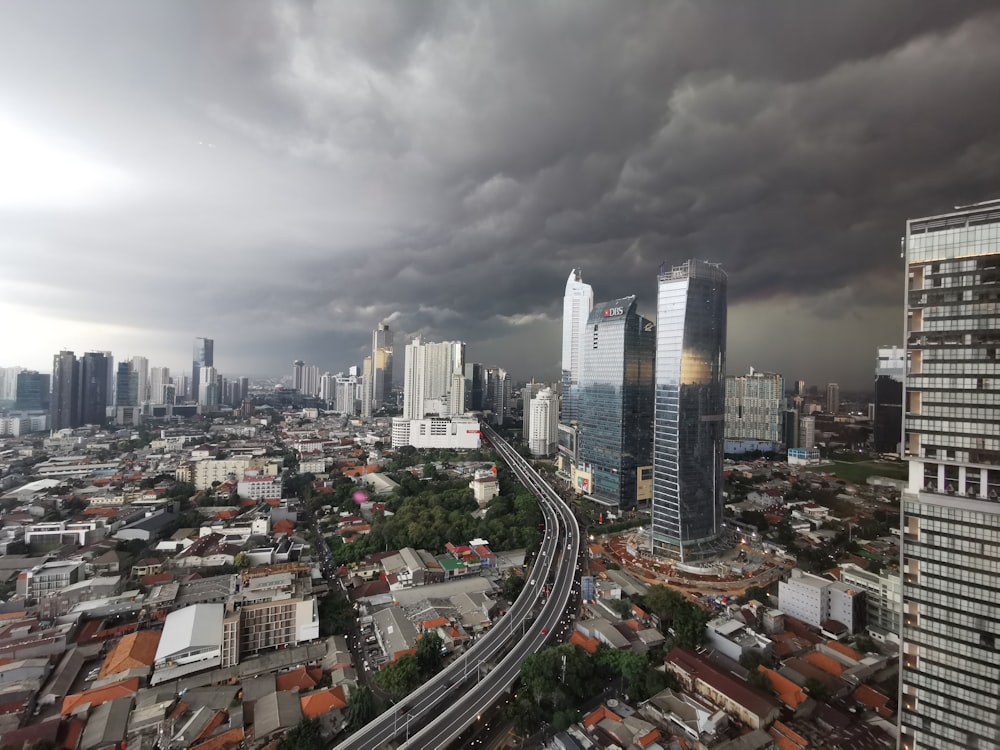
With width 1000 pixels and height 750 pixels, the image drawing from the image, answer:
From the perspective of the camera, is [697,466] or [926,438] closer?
[926,438]

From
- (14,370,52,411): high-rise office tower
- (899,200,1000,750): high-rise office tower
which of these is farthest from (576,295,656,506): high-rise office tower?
(14,370,52,411): high-rise office tower

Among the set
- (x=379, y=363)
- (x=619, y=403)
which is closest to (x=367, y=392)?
(x=379, y=363)

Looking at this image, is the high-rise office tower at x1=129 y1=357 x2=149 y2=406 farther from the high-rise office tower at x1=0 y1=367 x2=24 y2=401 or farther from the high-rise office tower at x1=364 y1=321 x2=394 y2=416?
the high-rise office tower at x1=364 y1=321 x2=394 y2=416

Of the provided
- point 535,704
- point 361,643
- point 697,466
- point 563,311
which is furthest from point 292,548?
point 563,311

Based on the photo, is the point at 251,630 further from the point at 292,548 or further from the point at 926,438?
the point at 926,438

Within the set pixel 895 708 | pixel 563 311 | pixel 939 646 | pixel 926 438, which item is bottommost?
pixel 895 708

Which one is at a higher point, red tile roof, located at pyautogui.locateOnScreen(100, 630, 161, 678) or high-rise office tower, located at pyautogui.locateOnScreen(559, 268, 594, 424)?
high-rise office tower, located at pyautogui.locateOnScreen(559, 268, 594, 424)
